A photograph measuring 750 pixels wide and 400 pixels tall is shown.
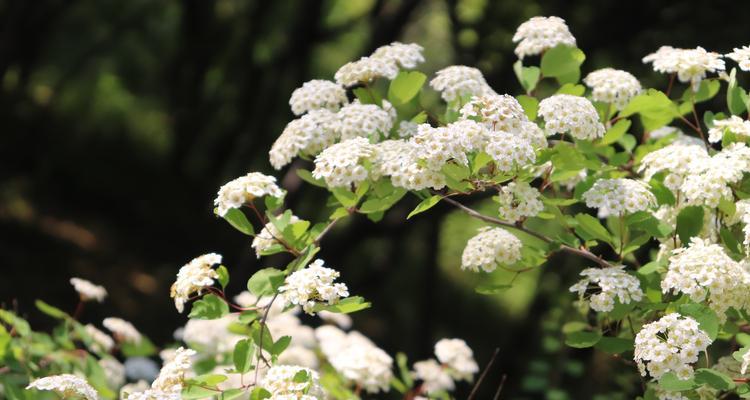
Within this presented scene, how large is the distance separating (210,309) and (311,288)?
304 mm

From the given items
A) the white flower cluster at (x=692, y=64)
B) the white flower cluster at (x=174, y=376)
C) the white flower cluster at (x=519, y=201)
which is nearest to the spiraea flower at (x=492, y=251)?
the white flower cluster at (x=519, y=201)

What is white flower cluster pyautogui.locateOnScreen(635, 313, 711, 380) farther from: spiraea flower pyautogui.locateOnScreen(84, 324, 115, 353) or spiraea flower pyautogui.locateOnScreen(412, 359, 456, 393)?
spiraea flower pyautogui.locateOnScreen(84, 324, 115, 353)

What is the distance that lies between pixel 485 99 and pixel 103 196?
8.38m

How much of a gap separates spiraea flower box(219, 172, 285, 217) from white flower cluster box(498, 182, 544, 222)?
0.52 m

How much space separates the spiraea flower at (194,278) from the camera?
208 centimetres

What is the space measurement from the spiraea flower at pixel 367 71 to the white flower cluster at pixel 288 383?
808mm

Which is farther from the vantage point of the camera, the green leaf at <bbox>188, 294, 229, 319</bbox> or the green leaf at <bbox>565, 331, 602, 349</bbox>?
the green leaf at <bbox>565, 331, 602, 349</bbox>

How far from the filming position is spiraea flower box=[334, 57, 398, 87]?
8.01ft

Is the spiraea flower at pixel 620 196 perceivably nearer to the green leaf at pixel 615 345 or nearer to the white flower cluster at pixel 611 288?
the white flower cluster at pixel 611 288

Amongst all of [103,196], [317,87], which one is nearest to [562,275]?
[317,87]

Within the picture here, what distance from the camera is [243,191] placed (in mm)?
2094

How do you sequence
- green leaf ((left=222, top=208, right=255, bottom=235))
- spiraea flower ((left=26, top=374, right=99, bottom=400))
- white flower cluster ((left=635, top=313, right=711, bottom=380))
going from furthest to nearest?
green leaf ((left=222, top=208, right=255, bottom=235))
spiraea flower ((left=26, top=374, right=99, bottom=400))
white flower cluster ((left=635, top=313, right=711, bottom=380))

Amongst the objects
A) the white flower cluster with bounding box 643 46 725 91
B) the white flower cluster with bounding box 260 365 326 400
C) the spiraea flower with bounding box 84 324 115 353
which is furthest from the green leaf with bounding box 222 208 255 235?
the spiraea flower with bounding box 84 324 115 353

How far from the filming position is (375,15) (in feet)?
22.5
